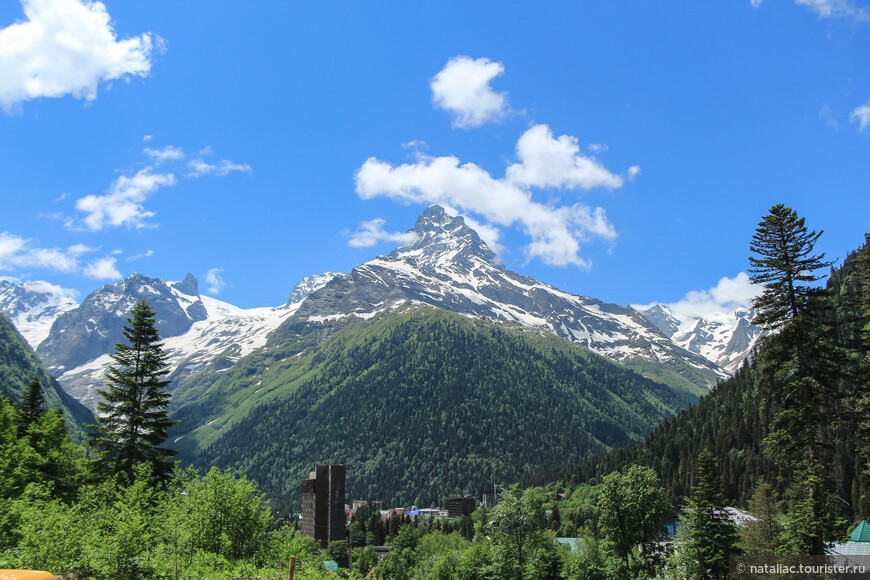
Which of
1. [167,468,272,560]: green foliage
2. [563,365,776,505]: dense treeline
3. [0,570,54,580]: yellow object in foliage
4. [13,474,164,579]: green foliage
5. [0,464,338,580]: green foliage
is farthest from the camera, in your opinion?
[563,365,776,505]: dense treeline

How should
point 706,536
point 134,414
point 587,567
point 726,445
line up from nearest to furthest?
1. point 134,414
2. point 706,536
3. point 587,567
4. point 726,445

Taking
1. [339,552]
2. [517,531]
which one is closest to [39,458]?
[517,531]

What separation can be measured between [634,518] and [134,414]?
46.6 meters

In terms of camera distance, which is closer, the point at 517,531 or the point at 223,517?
the point at 223,517

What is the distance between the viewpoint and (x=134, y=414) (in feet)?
151

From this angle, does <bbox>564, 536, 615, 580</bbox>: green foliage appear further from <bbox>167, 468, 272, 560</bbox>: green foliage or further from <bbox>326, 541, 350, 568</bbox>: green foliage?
<bbox>326, 541, 350, 568</bbox>: green foliage

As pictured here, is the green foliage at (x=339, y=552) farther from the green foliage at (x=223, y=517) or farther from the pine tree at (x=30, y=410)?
the green foliage at (x=223, y=517)

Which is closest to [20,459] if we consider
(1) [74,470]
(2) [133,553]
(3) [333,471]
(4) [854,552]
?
(1) [74,470]

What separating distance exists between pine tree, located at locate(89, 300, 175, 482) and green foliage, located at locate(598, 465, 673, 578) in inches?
1632

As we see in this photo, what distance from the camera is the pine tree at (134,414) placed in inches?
1757

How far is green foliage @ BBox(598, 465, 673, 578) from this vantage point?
2259 inches

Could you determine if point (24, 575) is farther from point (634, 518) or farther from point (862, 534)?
point (862, 534)

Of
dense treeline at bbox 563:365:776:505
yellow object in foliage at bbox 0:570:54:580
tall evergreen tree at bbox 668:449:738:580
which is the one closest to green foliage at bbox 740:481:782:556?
tall evergreen tree at bbox 668:449:738:580

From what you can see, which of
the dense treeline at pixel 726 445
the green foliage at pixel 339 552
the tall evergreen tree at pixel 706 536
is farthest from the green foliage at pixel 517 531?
the dense treeline at pixel 726 445
